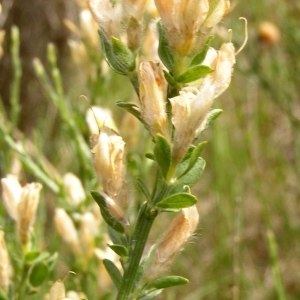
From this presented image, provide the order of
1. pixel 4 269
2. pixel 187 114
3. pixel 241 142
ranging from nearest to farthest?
pixel 187 114
pixel 4 269
pixel 241 142

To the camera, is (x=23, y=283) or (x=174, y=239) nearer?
(x=174, y=239)

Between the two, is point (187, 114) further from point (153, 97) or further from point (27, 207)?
point (27, 207)

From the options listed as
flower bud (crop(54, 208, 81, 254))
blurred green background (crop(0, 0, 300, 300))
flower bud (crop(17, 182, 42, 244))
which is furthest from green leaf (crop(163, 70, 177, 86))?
blurred green background (crop(0, 0, 300, 300))

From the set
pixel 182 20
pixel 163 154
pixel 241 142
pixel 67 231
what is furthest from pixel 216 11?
pixel 241 142

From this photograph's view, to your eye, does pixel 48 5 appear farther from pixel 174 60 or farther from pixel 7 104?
pixel 174 60

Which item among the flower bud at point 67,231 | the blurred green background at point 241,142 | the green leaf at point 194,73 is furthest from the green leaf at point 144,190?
the blurred green background at point 241,142

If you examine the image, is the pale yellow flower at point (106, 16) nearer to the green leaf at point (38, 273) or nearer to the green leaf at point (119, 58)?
the green leaf at point (119, 58)
